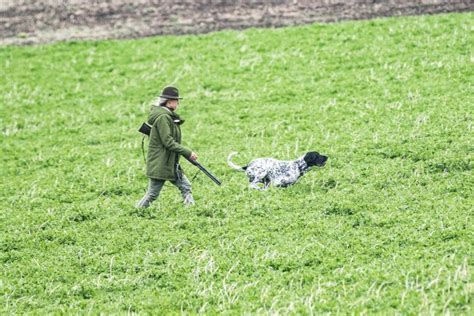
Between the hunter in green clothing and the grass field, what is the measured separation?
2.24 feet

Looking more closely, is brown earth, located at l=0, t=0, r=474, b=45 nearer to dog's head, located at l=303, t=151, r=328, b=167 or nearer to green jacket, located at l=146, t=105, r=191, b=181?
dog's head, located at l=303, t=151, r=328, b=167

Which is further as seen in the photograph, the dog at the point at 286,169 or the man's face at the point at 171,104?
the dog at the point at 286,169

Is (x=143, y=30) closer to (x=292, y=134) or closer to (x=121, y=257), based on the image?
(x=292, y=134)

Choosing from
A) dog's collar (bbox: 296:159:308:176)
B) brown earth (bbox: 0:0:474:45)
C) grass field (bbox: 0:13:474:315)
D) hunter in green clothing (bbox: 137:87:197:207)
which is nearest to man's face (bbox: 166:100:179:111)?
hunter in green clothing (bbox: 137:87:197:207)

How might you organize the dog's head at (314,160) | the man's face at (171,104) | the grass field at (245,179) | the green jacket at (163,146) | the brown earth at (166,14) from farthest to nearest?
the brown earth at (166,14) < the dog's head at (314,160) < the man's face at (171,104) < the green jacket at (163,146) < the grass field at (245,179)

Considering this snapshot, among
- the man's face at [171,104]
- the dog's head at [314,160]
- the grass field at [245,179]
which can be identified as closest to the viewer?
the grass field at [245,179]

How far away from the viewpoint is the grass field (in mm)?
8164

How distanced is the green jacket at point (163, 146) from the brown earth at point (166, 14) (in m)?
13.1

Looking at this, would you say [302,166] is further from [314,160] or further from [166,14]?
[166,14]

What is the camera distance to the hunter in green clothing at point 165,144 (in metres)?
10.4

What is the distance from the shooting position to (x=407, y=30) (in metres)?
20.2

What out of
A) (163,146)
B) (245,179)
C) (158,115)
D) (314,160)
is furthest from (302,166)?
(158,115)

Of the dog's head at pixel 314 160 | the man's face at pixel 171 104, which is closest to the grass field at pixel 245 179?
the dog's head at pixel 314 160

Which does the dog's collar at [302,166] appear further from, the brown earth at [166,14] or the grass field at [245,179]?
the brown earth at [166,14]
